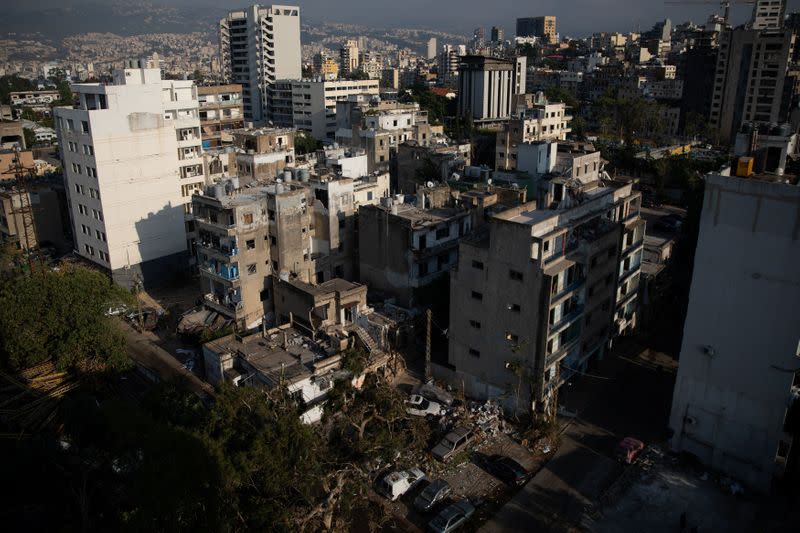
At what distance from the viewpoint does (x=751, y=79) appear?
7225 centimetres

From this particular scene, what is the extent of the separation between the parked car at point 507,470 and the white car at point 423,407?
125 inches

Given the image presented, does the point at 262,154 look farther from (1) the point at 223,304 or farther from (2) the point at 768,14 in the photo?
(2) the point at 768,14

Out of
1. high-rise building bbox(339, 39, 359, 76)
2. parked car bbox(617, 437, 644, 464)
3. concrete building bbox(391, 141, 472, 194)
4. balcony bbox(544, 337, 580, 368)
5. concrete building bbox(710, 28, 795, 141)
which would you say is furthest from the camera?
high-rise building bbox(339, 39, 359, 76)

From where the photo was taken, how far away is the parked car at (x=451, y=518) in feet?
59.3

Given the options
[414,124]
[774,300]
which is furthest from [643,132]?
[774,300]

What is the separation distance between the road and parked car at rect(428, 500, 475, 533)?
73 centimetres

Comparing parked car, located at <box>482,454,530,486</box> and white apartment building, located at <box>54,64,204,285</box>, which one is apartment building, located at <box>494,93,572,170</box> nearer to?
white apartment building, located at <box>54,64,204,285</box>

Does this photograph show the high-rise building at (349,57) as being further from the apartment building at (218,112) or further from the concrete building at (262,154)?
the concrete building at (262,154)

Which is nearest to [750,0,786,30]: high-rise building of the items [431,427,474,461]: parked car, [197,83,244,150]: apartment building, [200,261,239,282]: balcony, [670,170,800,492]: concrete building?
[197,83,244,150]: apartment building

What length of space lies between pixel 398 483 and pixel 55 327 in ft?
56.9

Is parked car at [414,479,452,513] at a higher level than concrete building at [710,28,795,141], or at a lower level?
lower

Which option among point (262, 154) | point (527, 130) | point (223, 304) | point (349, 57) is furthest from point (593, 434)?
point (349, 57)

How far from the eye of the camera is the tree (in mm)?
25983

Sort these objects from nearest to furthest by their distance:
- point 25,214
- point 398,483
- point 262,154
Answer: point 398,483
point 25,214
point 262,154
